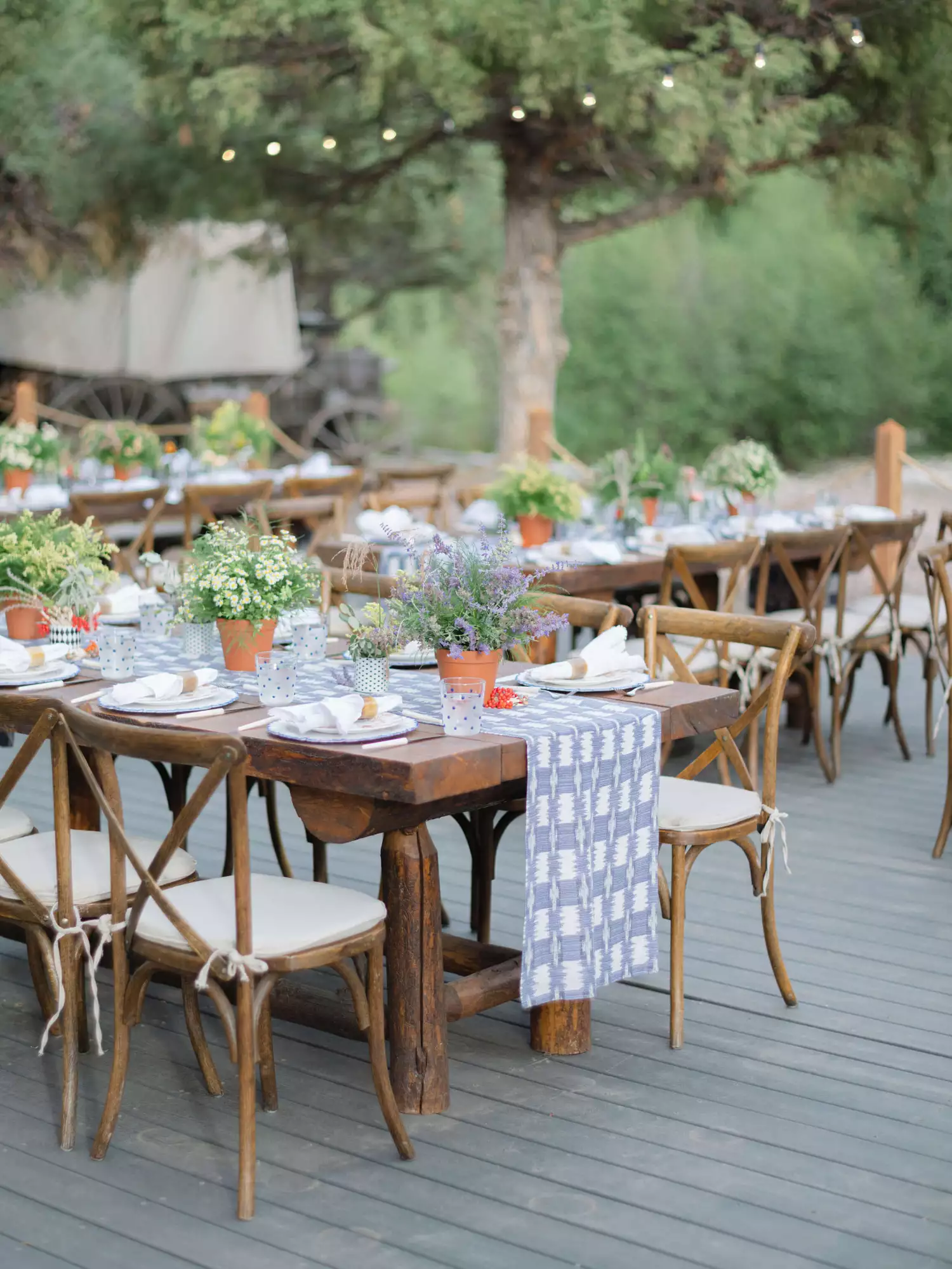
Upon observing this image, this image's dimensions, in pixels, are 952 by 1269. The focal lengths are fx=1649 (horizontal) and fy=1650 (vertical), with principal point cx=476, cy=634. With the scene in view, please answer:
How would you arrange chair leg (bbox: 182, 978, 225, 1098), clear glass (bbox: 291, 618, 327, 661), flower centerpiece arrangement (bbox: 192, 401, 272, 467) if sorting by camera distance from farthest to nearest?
flower centerpiece arrangement (bbox: 192, 401, 272, 467) → clear glass (bbox: 291, 618, 327, 661) → chair leg (bbox: 182, 978, 225, 1098)

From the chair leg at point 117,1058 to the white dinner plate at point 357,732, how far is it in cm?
49

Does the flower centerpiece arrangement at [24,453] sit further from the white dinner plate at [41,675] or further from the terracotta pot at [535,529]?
the white dinner plate at [41,675]

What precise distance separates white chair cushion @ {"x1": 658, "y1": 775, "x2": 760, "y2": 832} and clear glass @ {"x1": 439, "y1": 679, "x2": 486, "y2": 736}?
56cm

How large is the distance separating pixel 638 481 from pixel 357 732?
3834 mm

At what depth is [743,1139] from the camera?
3199mm

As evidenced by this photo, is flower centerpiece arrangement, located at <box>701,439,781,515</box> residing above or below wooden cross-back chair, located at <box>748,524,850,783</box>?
above

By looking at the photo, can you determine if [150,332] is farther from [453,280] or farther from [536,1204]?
[536,1204]

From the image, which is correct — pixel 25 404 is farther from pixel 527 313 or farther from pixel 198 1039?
pixel 198 1039

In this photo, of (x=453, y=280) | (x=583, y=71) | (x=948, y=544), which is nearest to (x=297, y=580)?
(x=948, y=544)

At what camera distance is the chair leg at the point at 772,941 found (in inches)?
152

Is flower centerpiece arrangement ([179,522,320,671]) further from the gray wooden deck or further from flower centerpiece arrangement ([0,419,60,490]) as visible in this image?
flower centerpiece arrangement ([0,419,60,490])

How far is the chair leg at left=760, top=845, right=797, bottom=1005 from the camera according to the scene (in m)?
3.85

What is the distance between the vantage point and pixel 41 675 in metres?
3.69

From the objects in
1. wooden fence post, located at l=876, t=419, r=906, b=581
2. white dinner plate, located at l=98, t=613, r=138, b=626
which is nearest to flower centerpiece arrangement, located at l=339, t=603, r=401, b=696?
white dinner plate, located at l=98, t=613, r=138, b=626
